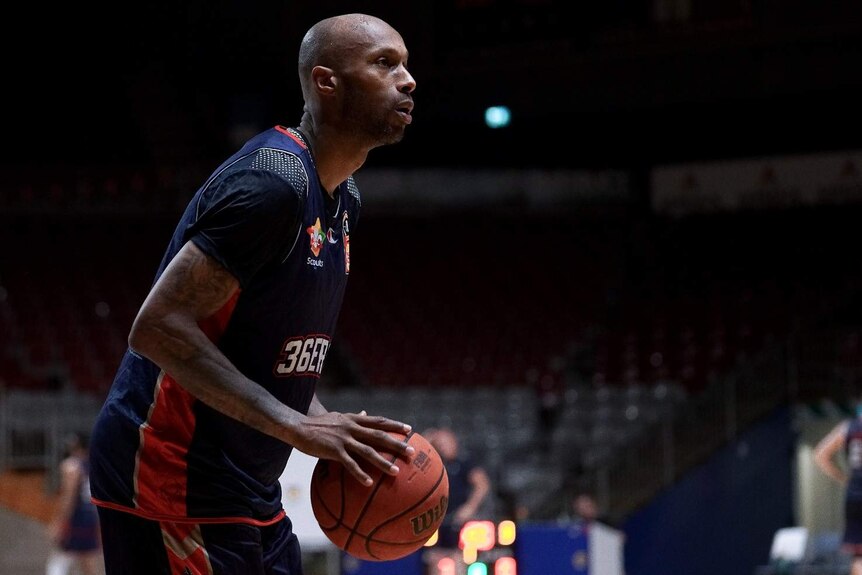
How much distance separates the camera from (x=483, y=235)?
1878 cm

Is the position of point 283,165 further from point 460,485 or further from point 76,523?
point 76,523

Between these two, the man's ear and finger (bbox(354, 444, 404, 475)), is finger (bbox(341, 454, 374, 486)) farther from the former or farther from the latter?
the man's ear

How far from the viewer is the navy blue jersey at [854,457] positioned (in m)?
7.42

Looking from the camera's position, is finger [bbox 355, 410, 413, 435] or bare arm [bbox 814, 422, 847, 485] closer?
finger [bbox 355, 410, 413, 435]

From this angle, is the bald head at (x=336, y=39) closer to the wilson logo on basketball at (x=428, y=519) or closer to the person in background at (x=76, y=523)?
the wilson logo on basketball at (x=428, y=519)

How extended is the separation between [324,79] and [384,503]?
976mm

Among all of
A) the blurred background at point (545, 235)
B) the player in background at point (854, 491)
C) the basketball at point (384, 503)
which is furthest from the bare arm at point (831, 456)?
the basketball at point (384, 503)

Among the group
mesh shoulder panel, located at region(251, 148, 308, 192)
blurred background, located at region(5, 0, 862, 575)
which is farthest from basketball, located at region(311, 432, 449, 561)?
blurred background, located at region(5, 0, 862, 575)

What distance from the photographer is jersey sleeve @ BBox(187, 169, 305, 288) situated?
2.50 metres

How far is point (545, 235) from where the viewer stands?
742 inches

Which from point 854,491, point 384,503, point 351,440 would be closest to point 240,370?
point 351,440

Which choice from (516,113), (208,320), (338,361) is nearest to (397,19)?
(516,113)

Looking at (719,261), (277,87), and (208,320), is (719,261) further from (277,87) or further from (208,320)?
(208,320)

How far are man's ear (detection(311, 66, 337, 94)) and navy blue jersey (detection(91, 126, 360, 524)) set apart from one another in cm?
15
